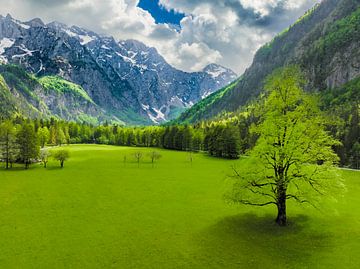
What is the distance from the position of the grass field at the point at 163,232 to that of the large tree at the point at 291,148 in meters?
4.46

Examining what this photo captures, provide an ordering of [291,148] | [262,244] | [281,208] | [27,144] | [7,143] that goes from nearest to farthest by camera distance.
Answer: [262,244] < [291,148] < [281,208] < [7,143] < [27,144]

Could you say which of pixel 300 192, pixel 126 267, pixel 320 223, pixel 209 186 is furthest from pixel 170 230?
pixel 209 186

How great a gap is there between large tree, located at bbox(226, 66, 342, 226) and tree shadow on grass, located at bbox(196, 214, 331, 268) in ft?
13.8

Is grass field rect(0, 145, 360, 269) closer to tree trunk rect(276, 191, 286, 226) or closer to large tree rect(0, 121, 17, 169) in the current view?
tree trunk rect(276, 191, 286, 226)

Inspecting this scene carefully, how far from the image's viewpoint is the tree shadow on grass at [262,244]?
3469 cm

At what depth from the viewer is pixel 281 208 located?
1748 inches

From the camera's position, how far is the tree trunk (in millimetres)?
43000

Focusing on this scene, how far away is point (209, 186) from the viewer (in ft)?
275

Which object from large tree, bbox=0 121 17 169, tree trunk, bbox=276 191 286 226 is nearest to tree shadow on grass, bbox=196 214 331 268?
tree trunk, bbox=276 191 286 226

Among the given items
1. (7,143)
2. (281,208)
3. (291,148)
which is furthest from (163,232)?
(7,143)

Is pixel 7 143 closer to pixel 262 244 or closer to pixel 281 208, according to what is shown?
pixel 281 208

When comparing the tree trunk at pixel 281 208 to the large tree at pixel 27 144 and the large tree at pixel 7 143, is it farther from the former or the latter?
the large tree at pixel 7 143

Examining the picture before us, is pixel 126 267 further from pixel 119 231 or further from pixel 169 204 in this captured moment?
pixel 169 204

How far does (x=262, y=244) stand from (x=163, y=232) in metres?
14.9
